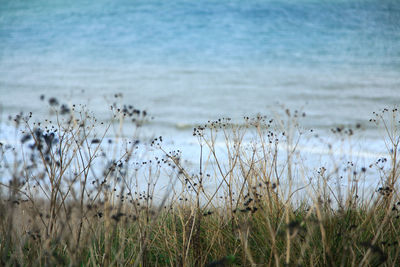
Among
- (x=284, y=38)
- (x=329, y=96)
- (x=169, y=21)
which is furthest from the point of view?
(x=284, y=38)

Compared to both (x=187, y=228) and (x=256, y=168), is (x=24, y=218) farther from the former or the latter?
(x=256, y=168)

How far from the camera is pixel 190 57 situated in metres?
10.8

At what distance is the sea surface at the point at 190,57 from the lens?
6109 millimetres

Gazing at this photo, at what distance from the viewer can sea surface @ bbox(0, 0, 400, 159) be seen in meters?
6.11

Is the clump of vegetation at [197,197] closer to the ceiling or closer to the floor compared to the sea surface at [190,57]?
closer to the floor

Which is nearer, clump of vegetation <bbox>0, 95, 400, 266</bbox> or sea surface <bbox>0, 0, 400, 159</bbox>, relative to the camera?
clump of vegetation <bbox>0, 95, 400, 266</bbox>

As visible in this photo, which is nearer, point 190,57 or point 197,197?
point 197,197

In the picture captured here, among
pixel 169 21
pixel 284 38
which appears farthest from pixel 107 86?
pixel 284 38

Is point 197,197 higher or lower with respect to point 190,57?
lower

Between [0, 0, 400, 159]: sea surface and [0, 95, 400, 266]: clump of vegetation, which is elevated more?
[0, 0, 400, 159]: sea surface

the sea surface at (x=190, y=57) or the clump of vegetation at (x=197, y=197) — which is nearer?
the clump of vegetation at (x=197, y=197)

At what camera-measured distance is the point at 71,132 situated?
51.1 inches

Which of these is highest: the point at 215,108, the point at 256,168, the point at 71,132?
the point at 215,108

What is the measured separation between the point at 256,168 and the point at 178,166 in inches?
16.5
